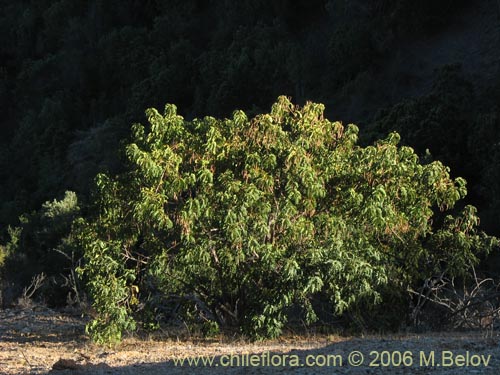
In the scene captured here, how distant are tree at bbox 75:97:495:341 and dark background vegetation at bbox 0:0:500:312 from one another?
6011mm

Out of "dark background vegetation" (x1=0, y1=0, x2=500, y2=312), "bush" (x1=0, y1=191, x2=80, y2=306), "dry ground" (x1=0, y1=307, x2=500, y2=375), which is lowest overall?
"dry ground" (x1=0, y1=307, x2=500, y2=375)

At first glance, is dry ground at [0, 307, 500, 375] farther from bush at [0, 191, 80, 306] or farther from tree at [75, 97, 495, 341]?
bush at [0, 191, 80, 306]

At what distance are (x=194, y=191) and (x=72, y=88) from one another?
3217cm

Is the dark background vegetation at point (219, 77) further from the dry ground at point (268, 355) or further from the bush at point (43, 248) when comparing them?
the dry ground at point (268, 355)

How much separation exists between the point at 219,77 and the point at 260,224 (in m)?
23.6

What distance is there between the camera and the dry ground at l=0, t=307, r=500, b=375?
7.95 m

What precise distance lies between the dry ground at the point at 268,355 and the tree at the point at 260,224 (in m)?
0.52

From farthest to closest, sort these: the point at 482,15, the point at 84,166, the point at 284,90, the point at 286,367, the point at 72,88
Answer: the point at 72,88 < the point at 84,166 < the point at 284,90 < the point at 482,15 < the point at 286,367

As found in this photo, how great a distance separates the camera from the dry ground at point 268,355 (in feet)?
26.1

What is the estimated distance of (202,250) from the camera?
10.4 metres

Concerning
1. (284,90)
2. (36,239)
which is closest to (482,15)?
(284,90)

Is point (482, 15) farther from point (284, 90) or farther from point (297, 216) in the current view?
point (297, 216)

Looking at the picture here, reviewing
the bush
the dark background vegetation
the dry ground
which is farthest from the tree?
the bush

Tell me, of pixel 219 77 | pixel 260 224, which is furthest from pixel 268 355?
pixel 219 77
